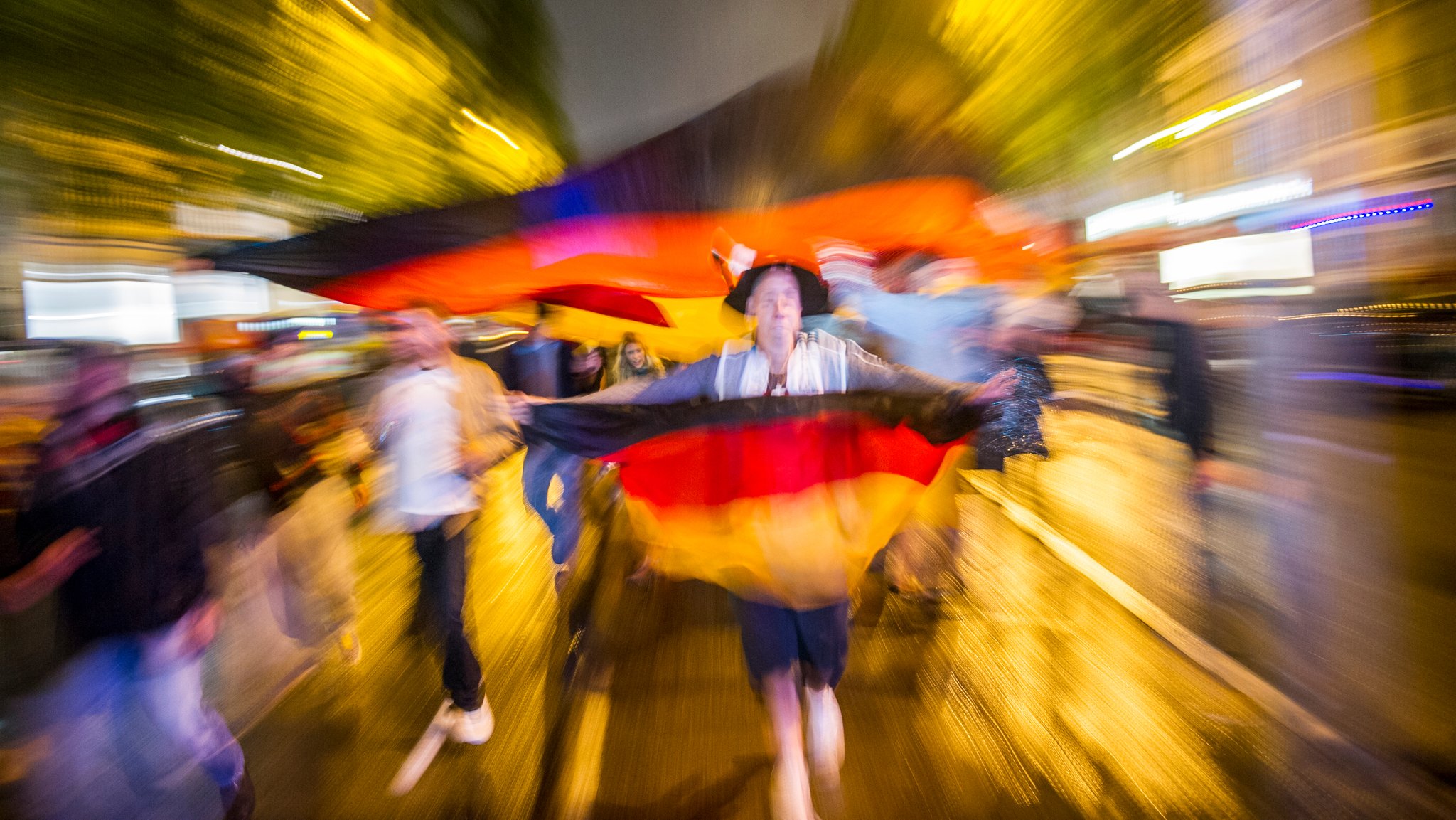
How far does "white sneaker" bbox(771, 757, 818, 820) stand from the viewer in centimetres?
269

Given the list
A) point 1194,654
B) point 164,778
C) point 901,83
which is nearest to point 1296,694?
point 1194,654

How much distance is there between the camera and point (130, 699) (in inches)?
98.2

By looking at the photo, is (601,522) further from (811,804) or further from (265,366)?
(811,804)

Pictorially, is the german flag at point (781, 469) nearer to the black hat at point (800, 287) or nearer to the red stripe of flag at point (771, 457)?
the red stripe of flag at point (771, 457)

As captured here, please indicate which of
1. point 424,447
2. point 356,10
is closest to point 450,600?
point 424,447

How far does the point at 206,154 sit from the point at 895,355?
834cm

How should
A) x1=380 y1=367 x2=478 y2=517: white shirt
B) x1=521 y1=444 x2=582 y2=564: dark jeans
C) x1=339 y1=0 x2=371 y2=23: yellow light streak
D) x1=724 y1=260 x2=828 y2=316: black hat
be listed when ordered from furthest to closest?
1. x1=339 y1=0 x2=371 y2=23: yellow light streak
2. x1=521 y1=444 x2=582 y2=564: dark jeans
3. x1=380 y1=367 x2=478 y2=517: white shirt
4. x1=724 y1=260 x2=828 y2=316: black hat

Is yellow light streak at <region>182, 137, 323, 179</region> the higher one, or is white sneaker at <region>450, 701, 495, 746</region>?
yellow light streak at <region>182, 137, 323, 179</region>

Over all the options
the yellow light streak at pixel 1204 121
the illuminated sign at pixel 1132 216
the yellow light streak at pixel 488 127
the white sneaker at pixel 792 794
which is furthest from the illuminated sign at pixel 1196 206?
the yellow light streak at pixel 488 127

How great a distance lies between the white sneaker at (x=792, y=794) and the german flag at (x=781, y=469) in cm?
58

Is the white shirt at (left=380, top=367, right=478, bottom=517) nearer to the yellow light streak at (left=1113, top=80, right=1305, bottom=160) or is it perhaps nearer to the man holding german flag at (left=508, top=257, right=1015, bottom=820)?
the man holding german flag at (left=508, top=257, right=1015, bottom=820)

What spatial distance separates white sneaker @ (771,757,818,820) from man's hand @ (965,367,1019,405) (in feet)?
4.96

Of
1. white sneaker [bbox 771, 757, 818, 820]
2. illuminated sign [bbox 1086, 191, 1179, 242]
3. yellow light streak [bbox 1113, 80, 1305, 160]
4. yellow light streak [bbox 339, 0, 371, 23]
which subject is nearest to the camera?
white sneaker [bbox 771, 757, 818, 820]

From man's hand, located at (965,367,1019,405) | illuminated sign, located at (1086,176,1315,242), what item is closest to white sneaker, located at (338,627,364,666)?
man's hand, located at (965,367,1019,405)
